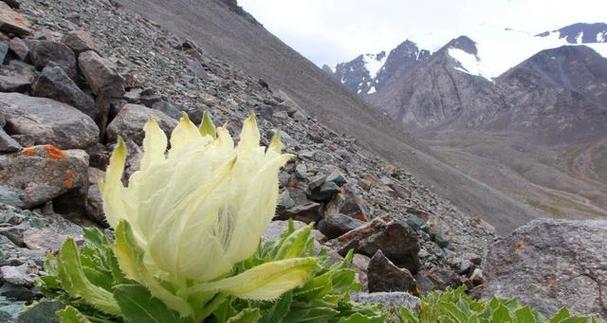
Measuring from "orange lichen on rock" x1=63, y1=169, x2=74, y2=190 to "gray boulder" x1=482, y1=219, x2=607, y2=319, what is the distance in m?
5.54

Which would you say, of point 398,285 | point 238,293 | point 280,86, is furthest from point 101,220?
point 280,86

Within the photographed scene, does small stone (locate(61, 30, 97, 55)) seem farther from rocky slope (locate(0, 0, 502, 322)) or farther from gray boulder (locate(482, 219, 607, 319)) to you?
gray boulder (locate(482, 219, 607, 319))

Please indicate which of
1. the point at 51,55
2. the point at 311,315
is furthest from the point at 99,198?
the point at 311,315

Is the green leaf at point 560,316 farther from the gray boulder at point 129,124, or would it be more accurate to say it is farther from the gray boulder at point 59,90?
the gray boulder at point 59,90

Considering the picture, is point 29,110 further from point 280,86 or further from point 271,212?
point 280,86

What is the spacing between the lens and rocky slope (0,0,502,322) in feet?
16.7

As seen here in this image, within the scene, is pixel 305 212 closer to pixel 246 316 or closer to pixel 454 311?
pixel 454 311

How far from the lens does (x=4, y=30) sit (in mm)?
9578

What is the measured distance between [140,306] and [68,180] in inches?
189

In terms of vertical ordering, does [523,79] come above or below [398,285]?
above

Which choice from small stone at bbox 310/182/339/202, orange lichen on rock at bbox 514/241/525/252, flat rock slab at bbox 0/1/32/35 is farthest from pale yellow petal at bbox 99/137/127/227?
flat rock slab at bbox 0/1/32/35

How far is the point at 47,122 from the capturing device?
23.5ft

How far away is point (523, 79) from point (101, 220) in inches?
7424

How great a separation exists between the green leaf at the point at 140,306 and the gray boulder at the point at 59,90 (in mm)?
7057
